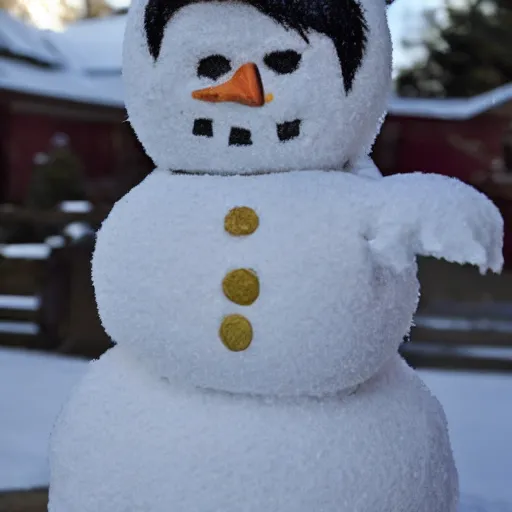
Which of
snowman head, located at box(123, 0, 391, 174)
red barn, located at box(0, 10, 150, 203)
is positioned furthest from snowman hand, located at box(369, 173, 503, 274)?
red barn, located at box(0, 10, 150, 203)

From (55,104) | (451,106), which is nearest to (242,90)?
(55,104)

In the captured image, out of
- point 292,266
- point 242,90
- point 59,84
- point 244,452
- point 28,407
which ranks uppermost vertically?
point 242,90

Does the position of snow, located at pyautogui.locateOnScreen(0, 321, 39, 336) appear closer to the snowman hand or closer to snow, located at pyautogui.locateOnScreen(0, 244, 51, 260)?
snow, located at pyautogui.locateOnScreen(0, 244, 51, 260)

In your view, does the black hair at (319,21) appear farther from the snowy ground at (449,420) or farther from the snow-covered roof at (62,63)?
the snow-covered roof at (62,63)

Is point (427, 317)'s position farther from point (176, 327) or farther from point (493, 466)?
point (176, 327)

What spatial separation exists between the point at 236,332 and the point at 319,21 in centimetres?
59

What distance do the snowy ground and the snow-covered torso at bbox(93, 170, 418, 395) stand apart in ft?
4.97

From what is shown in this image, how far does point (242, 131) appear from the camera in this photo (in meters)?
1.51

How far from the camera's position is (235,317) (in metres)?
1.42

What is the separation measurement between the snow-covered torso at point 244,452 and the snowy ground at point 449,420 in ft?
4.33

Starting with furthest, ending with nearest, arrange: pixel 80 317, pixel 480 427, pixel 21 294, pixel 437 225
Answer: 1. pixel 21 294
2. pixel 80 317
3. pixel 480 427
4. pixel 437 225

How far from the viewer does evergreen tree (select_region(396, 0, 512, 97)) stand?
1945 cm

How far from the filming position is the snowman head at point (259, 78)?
4.82 feet

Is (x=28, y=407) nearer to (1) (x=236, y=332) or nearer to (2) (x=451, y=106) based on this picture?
(1) (x=236, y=332)
